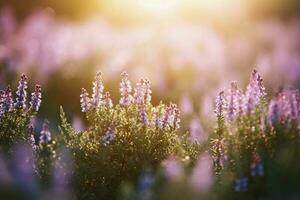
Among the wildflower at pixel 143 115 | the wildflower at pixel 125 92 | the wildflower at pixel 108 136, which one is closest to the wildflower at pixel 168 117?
the wildflower at pixel 143 115

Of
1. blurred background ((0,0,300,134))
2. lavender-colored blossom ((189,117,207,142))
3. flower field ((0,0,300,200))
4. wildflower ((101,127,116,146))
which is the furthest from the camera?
blurred background ((0,0,300,134))

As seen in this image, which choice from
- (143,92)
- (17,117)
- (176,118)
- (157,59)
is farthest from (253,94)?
(157,59)

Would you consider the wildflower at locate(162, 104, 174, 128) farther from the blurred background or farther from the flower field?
the blurred background

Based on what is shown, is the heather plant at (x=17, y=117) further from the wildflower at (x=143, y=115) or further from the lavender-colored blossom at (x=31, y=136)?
the wildflower at (x=143, y=115)

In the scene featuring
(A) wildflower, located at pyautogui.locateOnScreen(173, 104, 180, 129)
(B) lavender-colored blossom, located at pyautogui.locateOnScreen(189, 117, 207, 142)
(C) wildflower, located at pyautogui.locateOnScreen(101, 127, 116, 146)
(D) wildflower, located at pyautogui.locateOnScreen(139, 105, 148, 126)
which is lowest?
(C) wildflower, located at pyautogui.locateOnScreen(101, 127, 116, 146)

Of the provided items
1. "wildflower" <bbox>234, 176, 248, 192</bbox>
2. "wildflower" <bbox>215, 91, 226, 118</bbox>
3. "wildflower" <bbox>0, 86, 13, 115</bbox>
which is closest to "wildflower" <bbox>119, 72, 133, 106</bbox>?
"wildflower" <bbox>215, 91, 226, 118</bbox>

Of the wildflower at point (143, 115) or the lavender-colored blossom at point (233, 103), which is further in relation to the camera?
the wildflower at point (143, 115)

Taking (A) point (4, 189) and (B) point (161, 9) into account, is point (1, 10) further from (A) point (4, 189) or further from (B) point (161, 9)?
(A) point (4, 189)
